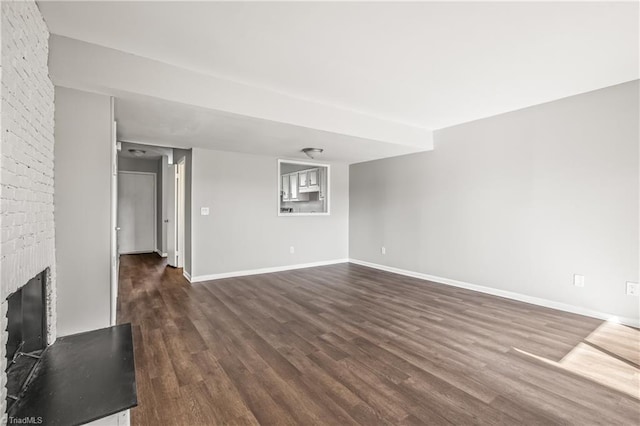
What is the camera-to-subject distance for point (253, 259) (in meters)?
5.44

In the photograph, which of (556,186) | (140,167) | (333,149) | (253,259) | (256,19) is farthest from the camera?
(140,167)

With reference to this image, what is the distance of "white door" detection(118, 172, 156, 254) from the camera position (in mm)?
7566

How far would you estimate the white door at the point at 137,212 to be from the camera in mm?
7566

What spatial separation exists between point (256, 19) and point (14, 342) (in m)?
2.31

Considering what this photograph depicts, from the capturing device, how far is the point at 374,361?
7.66 feet

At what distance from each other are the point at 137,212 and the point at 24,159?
274 inches

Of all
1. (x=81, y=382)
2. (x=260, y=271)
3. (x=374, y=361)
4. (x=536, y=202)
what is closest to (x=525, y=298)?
(x=536, y=202)

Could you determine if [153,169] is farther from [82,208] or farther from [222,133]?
[82,208]

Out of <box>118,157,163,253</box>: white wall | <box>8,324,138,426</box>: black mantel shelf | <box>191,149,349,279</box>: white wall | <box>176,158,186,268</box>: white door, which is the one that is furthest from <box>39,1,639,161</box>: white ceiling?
<box>118,157,163,253</box>: white wall

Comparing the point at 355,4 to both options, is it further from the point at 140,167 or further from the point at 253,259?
the point at 140,167

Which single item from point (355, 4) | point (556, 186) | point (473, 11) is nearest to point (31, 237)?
point (355, 4)

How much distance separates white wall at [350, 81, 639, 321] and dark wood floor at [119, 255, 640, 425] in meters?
0.48

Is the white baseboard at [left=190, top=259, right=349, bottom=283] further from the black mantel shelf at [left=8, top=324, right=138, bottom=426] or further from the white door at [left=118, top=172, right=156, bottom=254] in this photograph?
the white door at [left=118, top=172, right=156, bottom=254]

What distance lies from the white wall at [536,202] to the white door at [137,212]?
634cm
